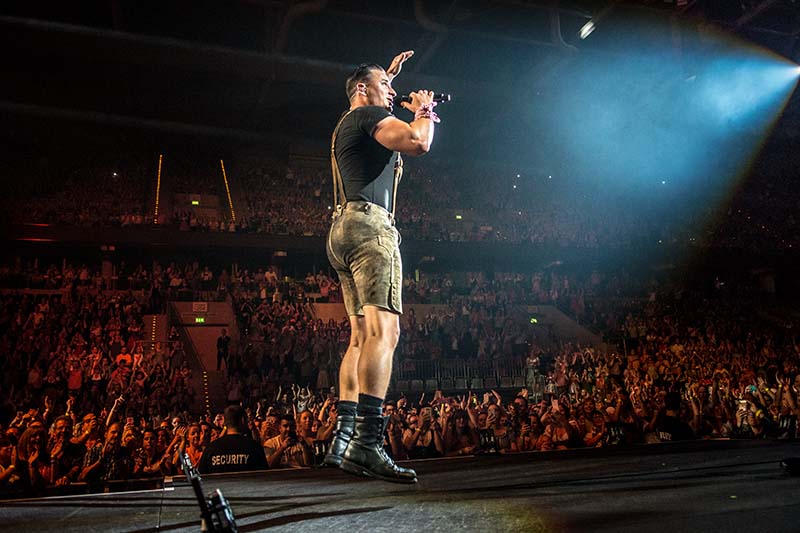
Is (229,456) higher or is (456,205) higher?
→ (456,205)

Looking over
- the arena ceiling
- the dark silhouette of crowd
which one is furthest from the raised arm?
the arena ceiling

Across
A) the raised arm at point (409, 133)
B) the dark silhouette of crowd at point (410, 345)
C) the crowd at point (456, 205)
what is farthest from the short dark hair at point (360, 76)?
the crowd at point (456, 205)

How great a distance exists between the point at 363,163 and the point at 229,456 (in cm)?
339

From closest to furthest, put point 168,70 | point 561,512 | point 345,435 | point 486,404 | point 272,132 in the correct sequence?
point 561,512
point 345,435
point 486,404
point 168,70
point 272,132

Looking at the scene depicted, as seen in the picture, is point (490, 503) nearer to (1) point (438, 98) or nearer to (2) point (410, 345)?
(1) point (438, 98)

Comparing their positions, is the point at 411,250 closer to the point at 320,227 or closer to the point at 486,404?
the point at 320,227

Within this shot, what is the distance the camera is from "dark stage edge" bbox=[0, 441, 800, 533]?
185cm

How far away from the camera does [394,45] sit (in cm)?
1432

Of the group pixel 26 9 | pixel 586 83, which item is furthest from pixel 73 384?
pixel 586 83

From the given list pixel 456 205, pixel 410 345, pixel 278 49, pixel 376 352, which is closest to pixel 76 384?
pixel 410 345

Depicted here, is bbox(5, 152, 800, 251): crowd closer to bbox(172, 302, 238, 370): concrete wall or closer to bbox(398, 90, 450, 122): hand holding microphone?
bbox(172, 302, 238, 370): concrete wall

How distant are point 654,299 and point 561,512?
15853 millimetres

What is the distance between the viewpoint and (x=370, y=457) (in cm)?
233

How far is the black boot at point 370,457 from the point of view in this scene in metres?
2.32
